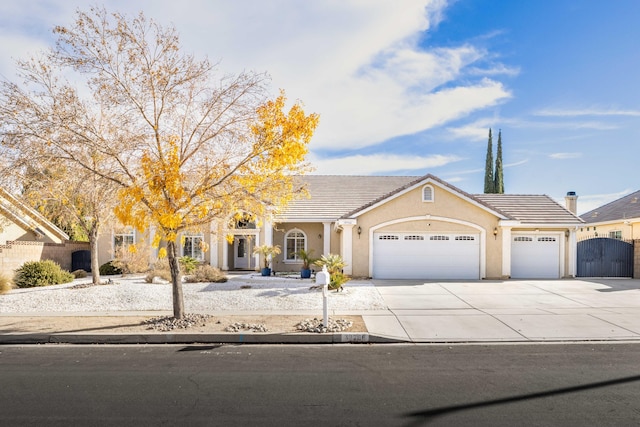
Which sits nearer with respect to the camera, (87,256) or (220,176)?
(220,176)

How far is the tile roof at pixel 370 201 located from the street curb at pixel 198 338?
1080cm

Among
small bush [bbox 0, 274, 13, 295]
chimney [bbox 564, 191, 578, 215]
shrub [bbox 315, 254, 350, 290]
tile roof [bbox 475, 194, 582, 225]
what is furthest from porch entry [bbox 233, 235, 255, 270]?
chimney [bbox 564, 191, 578, 215]

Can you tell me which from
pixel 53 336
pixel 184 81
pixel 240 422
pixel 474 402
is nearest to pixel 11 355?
pixel 53 336

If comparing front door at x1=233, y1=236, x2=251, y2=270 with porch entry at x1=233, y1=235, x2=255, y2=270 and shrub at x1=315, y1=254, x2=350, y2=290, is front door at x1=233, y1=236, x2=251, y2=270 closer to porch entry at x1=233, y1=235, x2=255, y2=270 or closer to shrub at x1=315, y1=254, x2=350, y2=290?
porch entry at x1=233, y1=235, x2=255, y2=270

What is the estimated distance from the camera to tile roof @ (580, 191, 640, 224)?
27147 mm

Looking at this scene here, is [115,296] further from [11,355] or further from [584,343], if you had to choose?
[584,343]

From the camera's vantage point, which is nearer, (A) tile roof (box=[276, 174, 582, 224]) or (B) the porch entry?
(A) tile roof (box=[276, 174, 582, 224])

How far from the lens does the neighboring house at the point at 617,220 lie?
2600 centimetres

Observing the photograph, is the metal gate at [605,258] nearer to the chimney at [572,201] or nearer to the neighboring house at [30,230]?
the chimney at [572,201]

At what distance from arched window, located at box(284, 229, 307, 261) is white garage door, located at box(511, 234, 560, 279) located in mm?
10399

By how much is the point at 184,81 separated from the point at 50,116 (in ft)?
9.66

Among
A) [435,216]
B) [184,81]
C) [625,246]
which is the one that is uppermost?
[184,81]

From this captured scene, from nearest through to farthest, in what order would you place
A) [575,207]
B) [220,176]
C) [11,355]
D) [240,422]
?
[240,422], [11,355], [220,176], [575,207]

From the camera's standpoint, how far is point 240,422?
5.25 meters
